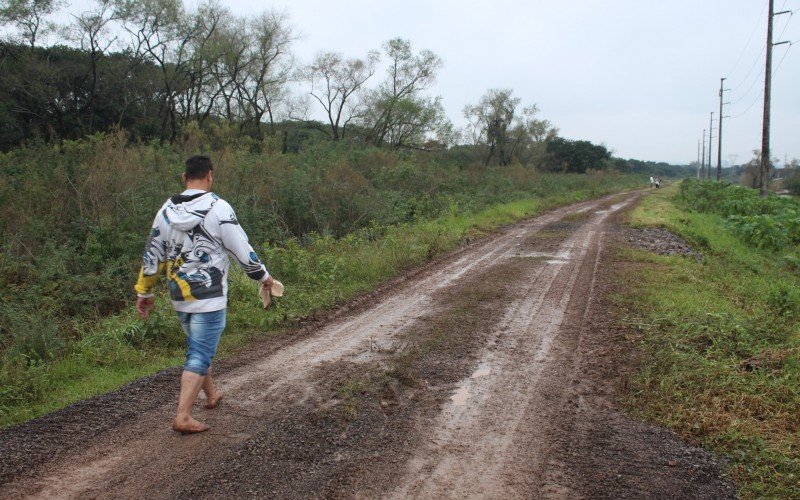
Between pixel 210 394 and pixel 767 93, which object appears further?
pixel 767 93

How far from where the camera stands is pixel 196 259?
12.5 feet

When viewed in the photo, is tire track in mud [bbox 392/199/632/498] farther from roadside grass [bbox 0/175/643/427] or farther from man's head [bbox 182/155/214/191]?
roadside grass [bbox 0/175/643/427]

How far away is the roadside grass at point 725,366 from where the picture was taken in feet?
11.8

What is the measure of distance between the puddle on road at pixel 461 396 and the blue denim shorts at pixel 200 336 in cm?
194

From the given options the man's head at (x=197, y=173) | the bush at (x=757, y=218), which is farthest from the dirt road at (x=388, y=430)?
the bush at (x=757, y=218)

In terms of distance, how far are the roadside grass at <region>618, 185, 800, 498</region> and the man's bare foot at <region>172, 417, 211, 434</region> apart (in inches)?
128

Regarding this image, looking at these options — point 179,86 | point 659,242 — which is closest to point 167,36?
point 179,86

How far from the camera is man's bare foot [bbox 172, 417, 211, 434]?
149 inches

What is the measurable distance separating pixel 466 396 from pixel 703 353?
2532 millimetres

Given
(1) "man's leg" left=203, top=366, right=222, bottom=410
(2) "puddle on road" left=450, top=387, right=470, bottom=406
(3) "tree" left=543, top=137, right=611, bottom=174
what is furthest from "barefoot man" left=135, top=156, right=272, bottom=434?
(3) "tree" left=543, top=137, right=611, bottom=174

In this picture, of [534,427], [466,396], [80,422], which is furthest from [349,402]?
[80,422]

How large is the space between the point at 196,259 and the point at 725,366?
452cm

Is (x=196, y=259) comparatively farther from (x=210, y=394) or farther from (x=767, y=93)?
(x=767, y=93)

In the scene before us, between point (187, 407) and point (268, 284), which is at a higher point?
point (268, 284)
